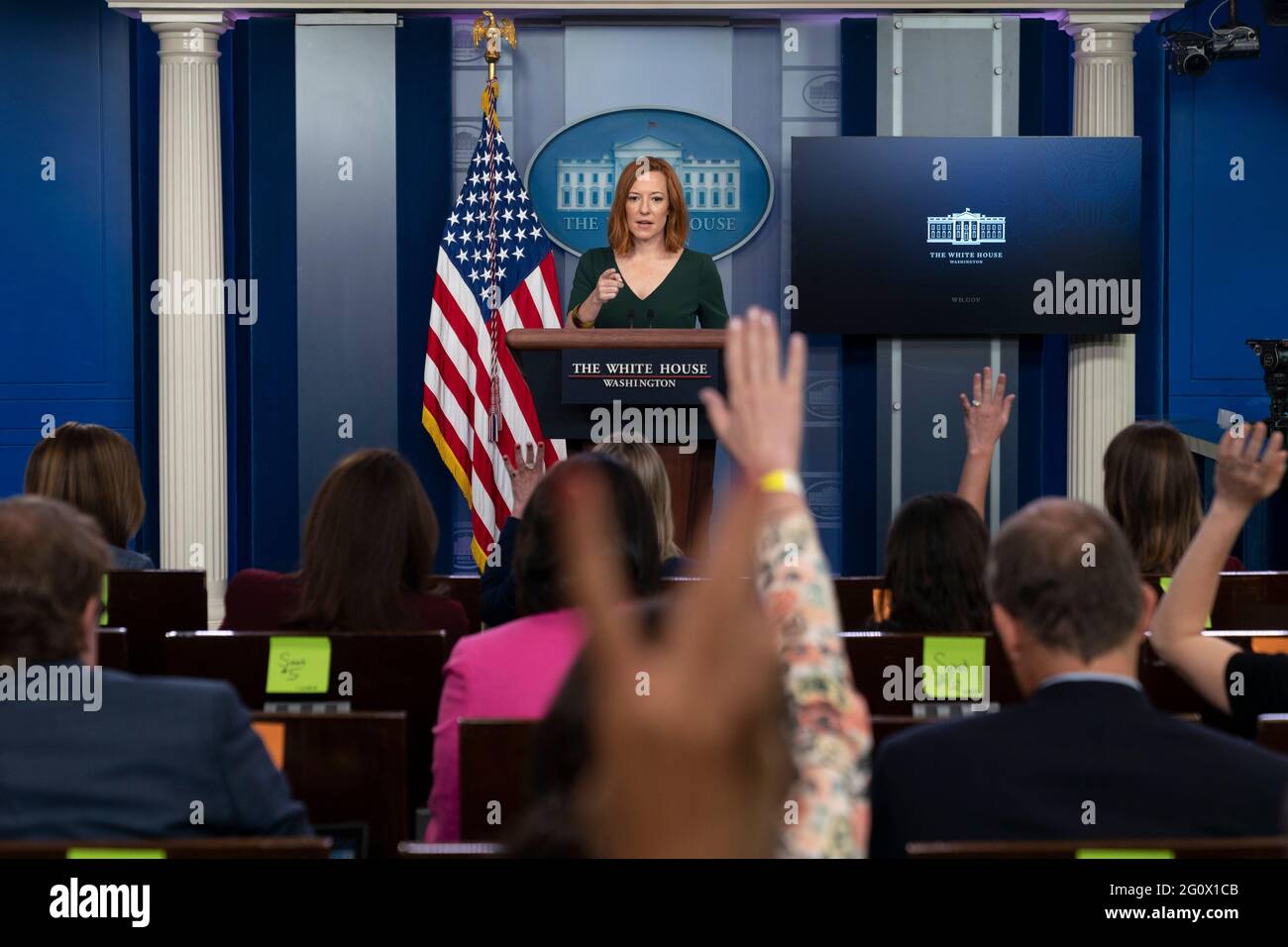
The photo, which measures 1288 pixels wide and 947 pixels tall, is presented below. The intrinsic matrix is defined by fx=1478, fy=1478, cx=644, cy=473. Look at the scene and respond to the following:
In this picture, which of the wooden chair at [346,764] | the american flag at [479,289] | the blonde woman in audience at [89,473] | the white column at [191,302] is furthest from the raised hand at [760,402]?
the white column at [191,302]

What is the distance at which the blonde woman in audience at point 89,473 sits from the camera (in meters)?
3.50

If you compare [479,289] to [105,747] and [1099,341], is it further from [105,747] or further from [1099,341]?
[105,747]

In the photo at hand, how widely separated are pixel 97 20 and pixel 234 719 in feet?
20.6

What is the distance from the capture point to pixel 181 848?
62.3 inches

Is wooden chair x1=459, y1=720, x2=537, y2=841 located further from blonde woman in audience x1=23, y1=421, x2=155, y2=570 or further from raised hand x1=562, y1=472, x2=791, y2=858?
blonde woman in audience x1=23, y1=421, x2=155, y2=570

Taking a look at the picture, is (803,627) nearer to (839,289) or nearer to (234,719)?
(234,719)

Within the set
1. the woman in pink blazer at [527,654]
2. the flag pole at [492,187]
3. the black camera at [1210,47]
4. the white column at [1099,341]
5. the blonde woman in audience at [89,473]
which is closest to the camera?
the woman in pink blazer at [527,654]

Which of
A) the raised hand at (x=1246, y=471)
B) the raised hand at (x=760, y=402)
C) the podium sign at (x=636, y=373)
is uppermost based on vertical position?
the podium sign at (x=636, y=373)

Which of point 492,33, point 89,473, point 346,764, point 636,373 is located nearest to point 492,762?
point 346,764

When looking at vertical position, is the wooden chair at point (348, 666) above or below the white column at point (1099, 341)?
below

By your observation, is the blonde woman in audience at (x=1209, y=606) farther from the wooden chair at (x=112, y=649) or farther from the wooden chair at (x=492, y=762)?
the wooden chair at (x=112, y=649)

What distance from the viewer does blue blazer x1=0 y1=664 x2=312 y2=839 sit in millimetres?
1807

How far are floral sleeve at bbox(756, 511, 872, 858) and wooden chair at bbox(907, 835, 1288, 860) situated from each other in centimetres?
43

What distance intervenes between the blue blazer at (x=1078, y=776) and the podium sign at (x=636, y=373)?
311 cm
